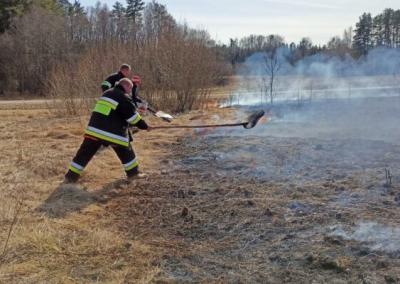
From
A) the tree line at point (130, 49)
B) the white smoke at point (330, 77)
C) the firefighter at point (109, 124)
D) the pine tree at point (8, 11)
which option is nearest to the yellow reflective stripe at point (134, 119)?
the firefighter at point (109, 124)

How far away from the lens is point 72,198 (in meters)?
6.21

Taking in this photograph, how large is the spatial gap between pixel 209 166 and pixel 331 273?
4222mm

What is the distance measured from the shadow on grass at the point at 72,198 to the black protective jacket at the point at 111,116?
722mm

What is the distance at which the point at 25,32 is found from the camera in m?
37.4

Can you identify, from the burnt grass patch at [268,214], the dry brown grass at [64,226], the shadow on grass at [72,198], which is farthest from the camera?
the shadow on grass at [72,198]

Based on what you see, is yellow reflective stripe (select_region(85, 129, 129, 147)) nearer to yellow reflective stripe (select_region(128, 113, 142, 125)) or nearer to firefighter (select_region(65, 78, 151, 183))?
firefighter (select_region(65, 78, 151, 183))

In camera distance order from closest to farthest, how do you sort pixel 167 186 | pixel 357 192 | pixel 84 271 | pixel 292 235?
pixel 84 271, pixel 292 235, pixel 357 192, pixel 167 186

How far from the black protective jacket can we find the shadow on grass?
722mm

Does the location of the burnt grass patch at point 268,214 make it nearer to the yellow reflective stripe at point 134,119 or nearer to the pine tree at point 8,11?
the yellow reflective stripe at point 134,119

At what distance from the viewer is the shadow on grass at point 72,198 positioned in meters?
5.70

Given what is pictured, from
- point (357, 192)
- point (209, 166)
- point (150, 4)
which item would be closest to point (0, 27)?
point (150, 4)

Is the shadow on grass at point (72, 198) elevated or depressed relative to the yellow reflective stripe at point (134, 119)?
depressed

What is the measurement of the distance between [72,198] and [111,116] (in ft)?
4.40

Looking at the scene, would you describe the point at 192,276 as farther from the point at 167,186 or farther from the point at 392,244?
the point at 167,186
